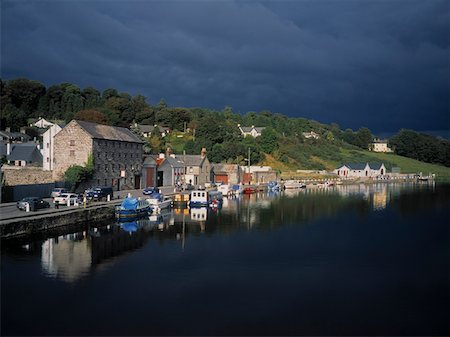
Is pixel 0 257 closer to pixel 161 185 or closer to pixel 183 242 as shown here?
pixel 183 242

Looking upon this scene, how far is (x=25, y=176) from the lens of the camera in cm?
5188

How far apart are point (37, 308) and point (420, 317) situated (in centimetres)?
1572

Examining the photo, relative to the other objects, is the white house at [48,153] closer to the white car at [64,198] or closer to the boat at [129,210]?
the white car at [64,198]

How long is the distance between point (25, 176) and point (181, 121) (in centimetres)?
7413

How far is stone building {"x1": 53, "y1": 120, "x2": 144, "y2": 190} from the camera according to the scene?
55.5 meters

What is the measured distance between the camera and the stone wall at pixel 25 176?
50.5m

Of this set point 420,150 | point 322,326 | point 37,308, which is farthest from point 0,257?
point 420,150

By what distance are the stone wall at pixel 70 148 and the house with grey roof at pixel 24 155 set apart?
42.8 ft

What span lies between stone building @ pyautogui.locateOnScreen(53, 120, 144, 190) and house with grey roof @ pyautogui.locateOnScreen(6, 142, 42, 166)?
13035 mm

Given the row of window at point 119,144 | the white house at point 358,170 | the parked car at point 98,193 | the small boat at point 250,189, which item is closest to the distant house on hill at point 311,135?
the white house at point 358,170

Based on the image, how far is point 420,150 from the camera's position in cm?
16612

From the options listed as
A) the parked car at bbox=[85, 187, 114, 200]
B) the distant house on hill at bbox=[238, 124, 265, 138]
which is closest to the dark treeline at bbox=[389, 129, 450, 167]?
the distant house on hill at bbox=[238, 124, 265, 138]

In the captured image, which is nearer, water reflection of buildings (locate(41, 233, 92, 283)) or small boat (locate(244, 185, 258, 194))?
water reflection of buildings (locate(41, 233, 92, 283))

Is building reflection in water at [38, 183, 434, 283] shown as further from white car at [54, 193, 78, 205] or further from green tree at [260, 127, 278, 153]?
green tree at [260, 127, 278, 153]
